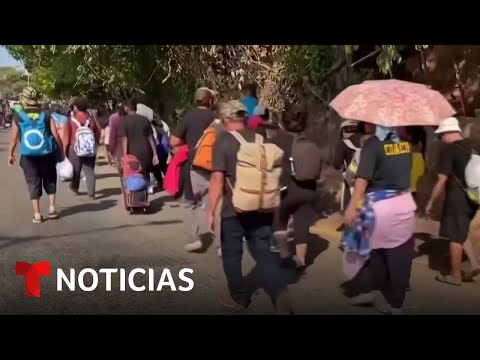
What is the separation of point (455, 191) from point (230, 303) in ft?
6.88

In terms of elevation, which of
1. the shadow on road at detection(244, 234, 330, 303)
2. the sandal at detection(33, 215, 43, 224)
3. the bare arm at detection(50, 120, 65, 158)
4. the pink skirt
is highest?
the bare arm at detection(50, 120, 65, 158)

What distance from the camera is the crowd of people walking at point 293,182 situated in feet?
14.5

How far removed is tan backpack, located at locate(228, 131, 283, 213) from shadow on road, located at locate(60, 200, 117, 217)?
3631 mm

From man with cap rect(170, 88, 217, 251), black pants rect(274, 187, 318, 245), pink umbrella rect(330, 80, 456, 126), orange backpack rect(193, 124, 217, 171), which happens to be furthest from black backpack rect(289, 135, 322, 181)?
man with cap rect(170, 88, 217, 251)

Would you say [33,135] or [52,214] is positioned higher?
[33,135]

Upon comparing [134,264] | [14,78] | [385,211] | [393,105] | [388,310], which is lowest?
[388,310]

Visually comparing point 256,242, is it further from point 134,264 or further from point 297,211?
point 134,264

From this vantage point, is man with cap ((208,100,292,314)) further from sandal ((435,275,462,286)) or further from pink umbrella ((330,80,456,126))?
sandal ((435,275,462,286))

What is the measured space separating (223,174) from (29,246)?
275 centimetres

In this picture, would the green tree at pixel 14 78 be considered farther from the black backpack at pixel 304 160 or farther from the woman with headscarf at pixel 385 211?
the woman with headscarf at pixel 385 211

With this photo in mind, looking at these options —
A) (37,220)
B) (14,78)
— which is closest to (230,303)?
(37,220)

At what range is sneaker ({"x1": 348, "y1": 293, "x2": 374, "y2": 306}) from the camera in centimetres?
493

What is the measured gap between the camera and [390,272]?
4.56 meters
